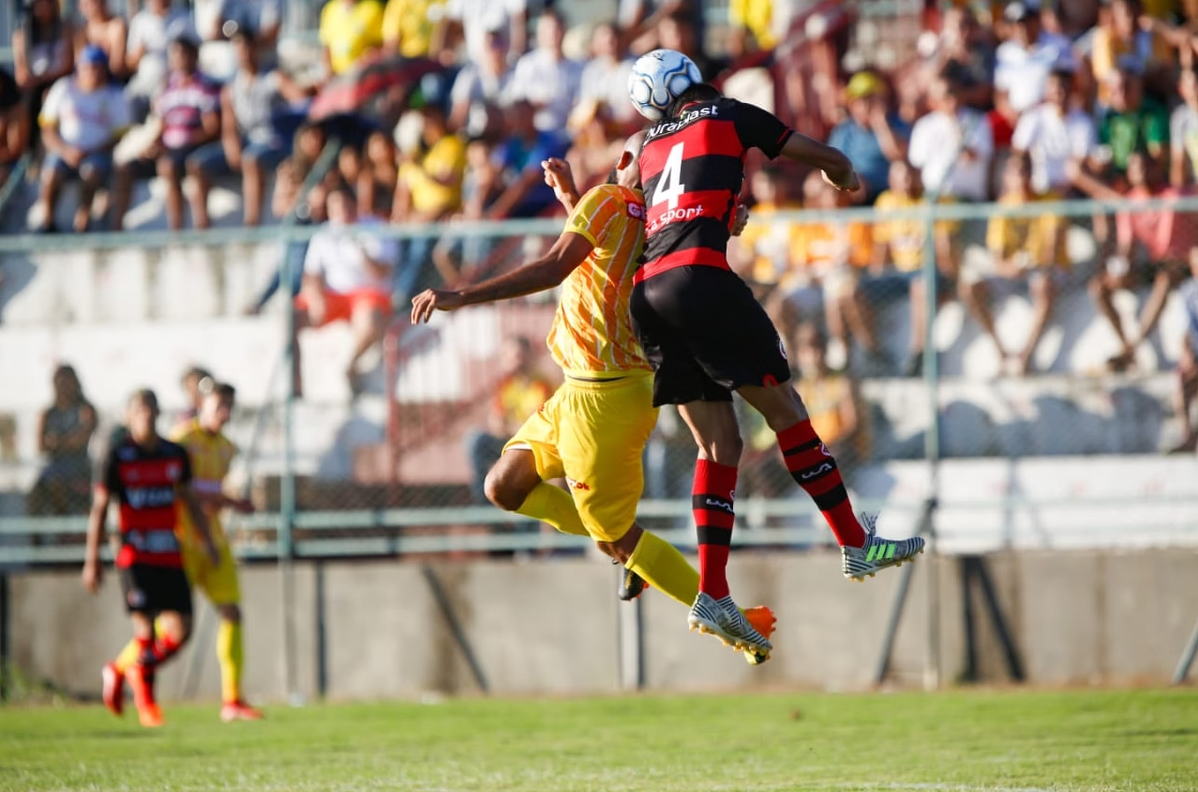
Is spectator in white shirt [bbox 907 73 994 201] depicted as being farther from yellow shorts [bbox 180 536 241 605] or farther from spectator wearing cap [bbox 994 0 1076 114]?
yellow shorts [bbox 180 536 241 605]

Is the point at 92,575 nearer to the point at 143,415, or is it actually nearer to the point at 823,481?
the point at 143,415

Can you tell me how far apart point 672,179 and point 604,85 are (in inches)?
331

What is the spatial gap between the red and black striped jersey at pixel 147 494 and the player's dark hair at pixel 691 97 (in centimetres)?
580

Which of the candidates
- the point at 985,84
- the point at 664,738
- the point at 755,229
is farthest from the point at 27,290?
the point at 985,84

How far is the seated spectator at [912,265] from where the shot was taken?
13766 millimetres

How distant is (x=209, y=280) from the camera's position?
1517cm

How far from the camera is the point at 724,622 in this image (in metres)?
8.28

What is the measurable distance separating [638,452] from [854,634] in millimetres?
5762

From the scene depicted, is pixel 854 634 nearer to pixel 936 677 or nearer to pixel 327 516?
pixel 936 677

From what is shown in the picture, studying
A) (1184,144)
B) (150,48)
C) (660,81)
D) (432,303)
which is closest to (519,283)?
(432,303)

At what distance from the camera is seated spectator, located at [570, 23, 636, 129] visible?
16203 millimetres

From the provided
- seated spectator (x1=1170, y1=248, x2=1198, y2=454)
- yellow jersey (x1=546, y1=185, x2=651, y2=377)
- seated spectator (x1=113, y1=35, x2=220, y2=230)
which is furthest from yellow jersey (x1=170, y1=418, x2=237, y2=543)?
seated spectator (x1=1170, y1=248, x2=1198, y2=454)

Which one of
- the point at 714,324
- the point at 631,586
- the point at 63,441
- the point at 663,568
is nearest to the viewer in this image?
the point at 714,324

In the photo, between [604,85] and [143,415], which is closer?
[143,415]
